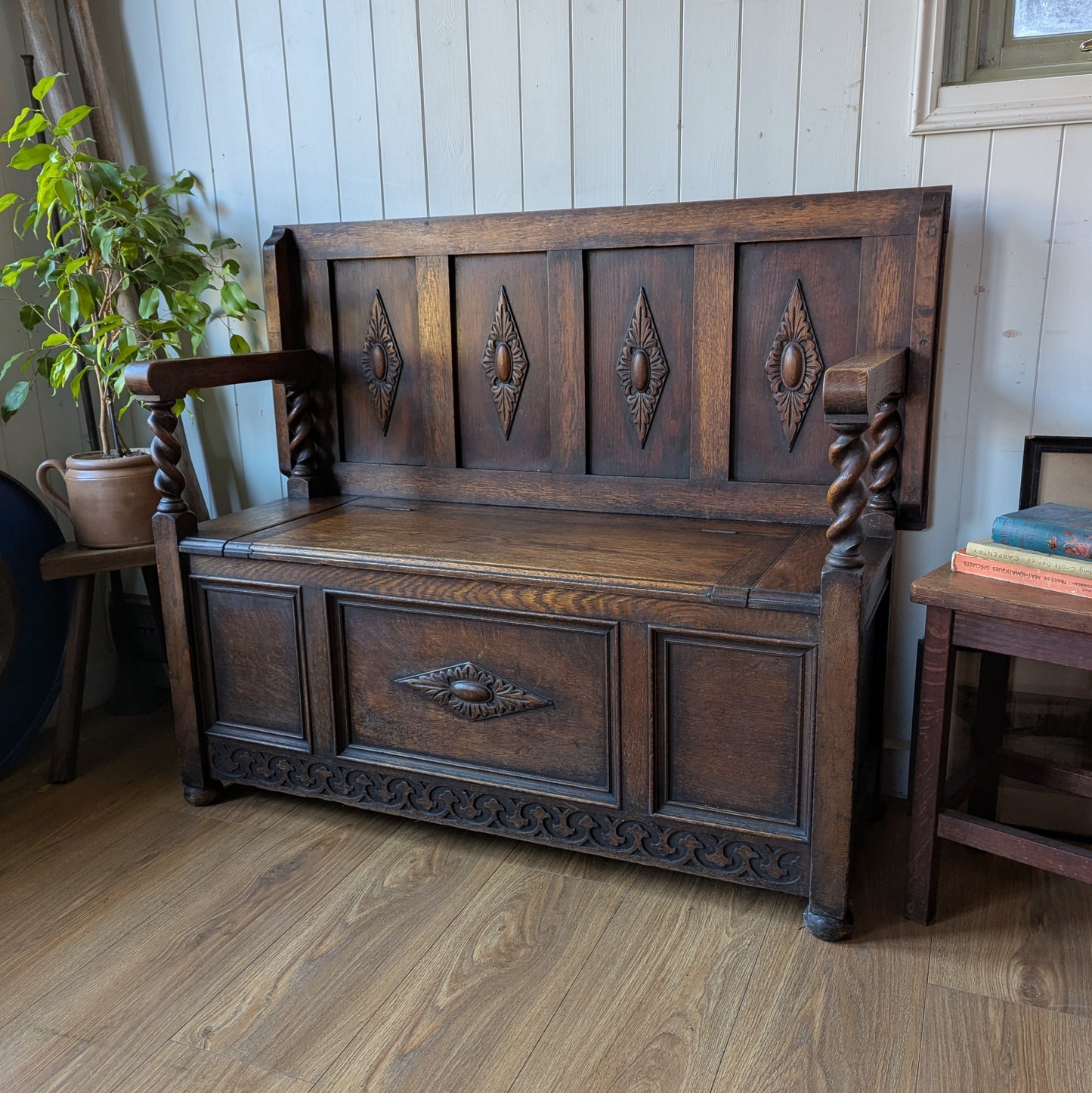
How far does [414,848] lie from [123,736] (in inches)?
39.5

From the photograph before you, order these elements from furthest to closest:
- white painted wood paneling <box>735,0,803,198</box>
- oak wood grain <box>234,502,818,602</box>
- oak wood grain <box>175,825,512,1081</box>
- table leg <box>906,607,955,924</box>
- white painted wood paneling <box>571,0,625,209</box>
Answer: white painted wood paneling <box>571,0,625,209</box>, white painted wood paneling <box>735,0,803,198</box>, oak wood grain <box>234,502,818,602</box>, table leg <box>906,607,955,924</box>, oak wood grain <box>175,825,512,1081</box>

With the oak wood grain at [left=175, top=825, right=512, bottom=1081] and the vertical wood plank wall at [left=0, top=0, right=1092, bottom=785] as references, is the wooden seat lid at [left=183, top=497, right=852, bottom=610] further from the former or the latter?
the oak wood grain at [left=175, top=825, right=512, bottom=1081]

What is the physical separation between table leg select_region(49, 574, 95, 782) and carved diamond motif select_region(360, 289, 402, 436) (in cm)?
78

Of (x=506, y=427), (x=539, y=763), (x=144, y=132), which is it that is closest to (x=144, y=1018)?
(x=539, y=763)

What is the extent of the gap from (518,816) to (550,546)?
511 millimetres

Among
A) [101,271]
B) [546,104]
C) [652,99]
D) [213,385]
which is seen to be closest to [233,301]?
[101,271]

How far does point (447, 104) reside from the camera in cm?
223

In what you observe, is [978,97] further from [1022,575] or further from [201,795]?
[201,795]

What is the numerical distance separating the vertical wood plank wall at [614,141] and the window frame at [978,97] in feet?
0.08

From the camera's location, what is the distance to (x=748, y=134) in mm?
1995

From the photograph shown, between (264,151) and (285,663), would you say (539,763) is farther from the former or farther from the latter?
(264,151)

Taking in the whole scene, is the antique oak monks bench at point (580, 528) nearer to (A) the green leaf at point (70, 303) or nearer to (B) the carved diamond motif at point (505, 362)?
(B) the carved diamond motif at point (505, 362)

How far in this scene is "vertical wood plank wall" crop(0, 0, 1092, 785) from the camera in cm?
186

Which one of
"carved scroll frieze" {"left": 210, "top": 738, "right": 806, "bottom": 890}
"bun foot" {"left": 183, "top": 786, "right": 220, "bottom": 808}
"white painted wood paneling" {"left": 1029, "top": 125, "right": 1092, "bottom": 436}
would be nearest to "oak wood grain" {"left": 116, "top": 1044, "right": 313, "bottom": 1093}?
"carved scroll frieze" {"left": 210, "top": 738, "right": 806, "bottom": 890}
